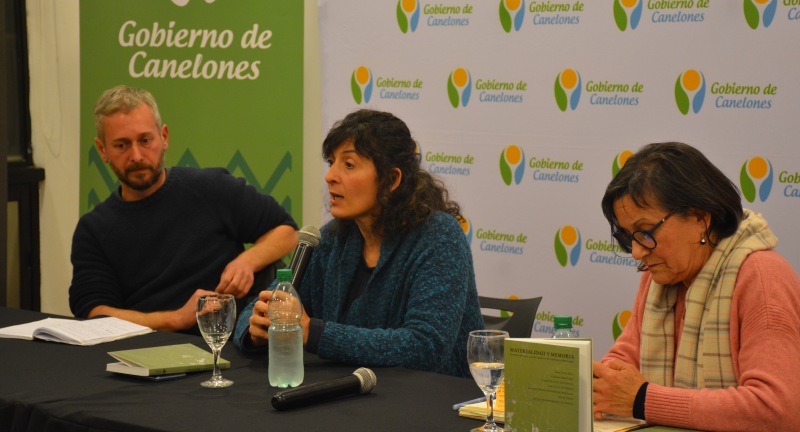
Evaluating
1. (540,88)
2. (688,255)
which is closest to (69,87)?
(540,88)

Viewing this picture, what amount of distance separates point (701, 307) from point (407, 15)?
2655mm

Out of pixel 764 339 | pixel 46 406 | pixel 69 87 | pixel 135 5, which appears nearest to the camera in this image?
pixel 764 339

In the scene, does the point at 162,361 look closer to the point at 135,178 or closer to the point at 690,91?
the point at 135,178

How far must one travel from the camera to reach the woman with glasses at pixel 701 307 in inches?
74.3

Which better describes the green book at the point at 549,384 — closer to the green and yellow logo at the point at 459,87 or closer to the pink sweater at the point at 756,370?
the pink sweater at the point at 756,370

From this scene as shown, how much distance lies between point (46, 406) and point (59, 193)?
13.3 ft

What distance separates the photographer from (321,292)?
2.92 m

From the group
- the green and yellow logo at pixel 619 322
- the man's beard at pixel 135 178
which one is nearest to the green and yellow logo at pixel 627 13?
the green and yellow logo at pixel 619 322

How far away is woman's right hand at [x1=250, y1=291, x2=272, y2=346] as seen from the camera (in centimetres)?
246

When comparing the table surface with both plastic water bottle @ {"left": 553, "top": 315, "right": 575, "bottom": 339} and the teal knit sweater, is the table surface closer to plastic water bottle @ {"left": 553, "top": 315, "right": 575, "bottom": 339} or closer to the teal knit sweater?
the teal knit sweater

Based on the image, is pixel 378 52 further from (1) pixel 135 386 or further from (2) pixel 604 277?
(1) pixel 135 386

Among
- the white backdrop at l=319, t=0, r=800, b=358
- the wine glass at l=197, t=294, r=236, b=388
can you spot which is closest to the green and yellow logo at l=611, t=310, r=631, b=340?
the white backdrop at l=319, t=0, r=800, b=358

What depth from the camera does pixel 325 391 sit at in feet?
6.84

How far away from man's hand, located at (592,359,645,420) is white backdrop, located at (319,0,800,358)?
72.4 inches
